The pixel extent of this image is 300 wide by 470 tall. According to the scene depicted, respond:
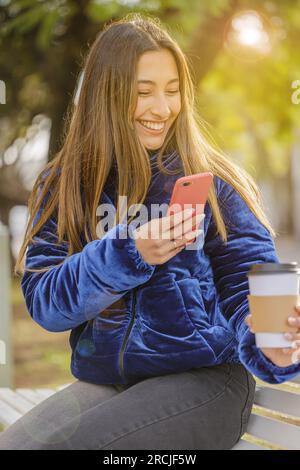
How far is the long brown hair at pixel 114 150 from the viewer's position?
6.29ft

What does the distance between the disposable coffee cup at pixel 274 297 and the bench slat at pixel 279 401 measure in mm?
596


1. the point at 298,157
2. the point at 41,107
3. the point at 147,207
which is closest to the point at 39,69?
the point at 41,107

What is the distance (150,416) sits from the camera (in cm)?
171

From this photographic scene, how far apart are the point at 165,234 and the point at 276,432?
79 cm

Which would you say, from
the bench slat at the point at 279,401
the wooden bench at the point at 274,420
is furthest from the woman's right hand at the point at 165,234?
the bench slat at the point at 279,401

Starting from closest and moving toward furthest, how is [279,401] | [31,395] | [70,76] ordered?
[279,401]
[31,395]
[70,76]

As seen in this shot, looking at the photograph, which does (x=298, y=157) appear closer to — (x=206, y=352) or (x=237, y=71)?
(x=237, y=71)

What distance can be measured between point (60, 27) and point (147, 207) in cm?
454

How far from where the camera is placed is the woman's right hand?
1.55 metres

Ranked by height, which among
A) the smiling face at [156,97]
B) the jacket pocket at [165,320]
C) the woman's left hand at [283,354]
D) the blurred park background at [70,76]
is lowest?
the woman's left hand at [283,354]

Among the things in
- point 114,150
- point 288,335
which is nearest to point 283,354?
point 288,335

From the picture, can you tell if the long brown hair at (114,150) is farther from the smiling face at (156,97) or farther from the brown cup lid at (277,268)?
the brown cup lid at (277,268)

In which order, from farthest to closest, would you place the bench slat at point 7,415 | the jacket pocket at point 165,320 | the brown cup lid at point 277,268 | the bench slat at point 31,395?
the bench slat at point 31,395 < the bench slat at point 7,415 < the jacket pocket at point 165,320 < the brown cup lid at point 277,268

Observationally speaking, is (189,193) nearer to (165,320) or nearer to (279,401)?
(165,320)
